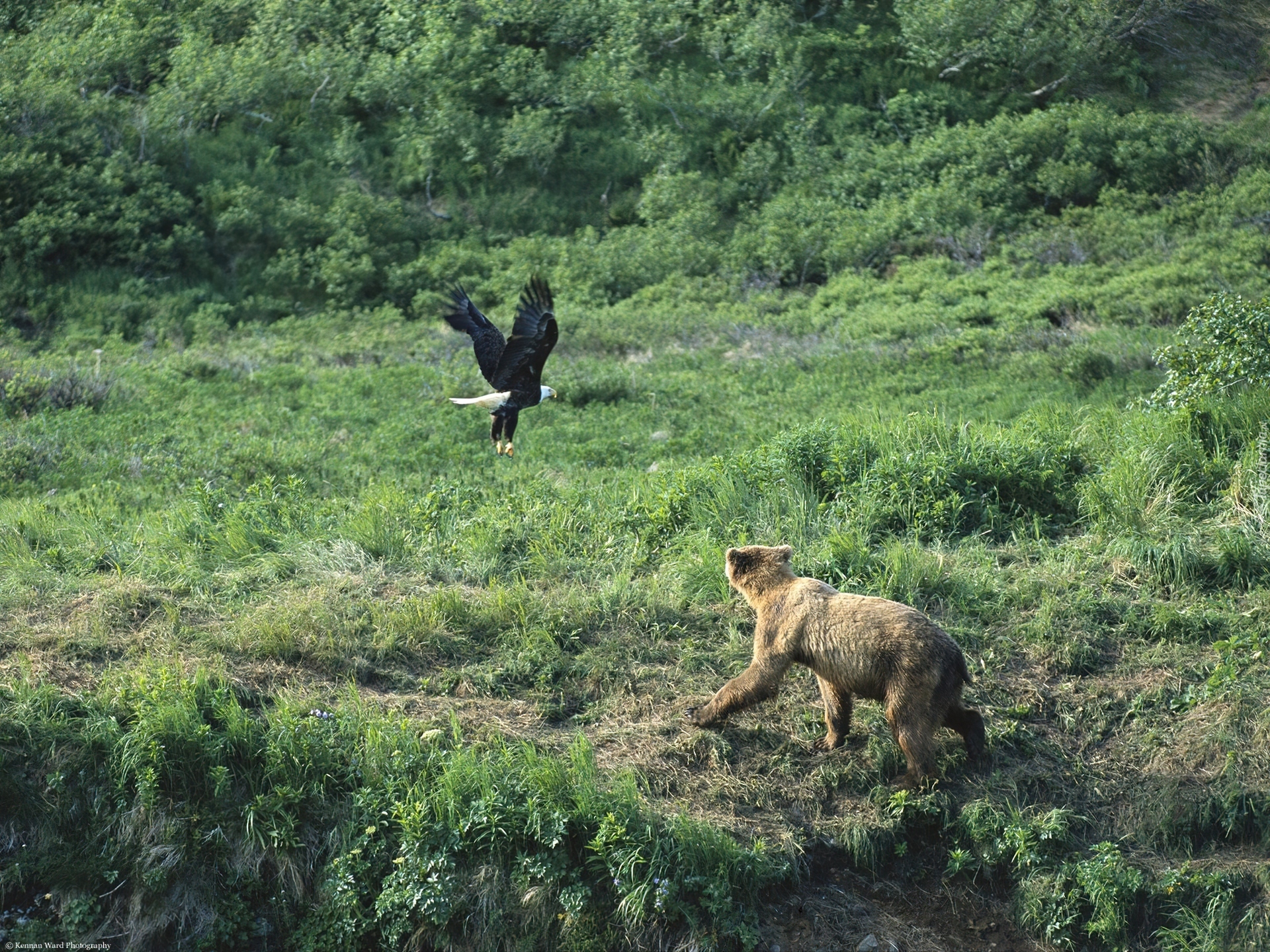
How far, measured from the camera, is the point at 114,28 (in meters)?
22.8

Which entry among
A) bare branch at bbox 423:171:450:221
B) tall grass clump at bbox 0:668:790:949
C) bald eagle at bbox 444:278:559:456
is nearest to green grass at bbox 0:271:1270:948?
tall grass clump at bbox 0:668:790:949

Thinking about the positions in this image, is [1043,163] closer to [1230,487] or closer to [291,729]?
[1230,487]

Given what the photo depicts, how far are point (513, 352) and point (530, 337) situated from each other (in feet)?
0.84

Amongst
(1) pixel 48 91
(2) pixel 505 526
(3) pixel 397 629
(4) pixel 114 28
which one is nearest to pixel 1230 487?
(2) pixel 505 526

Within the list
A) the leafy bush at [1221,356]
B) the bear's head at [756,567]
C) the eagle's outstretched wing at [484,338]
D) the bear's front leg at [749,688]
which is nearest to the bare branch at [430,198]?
the eagle's outstretched wing at [484,338]

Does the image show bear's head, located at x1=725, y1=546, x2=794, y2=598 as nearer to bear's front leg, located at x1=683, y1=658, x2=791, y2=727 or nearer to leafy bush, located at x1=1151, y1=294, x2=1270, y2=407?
bear's front leg, located at x1=683, y1=658, x2=791, y2=727

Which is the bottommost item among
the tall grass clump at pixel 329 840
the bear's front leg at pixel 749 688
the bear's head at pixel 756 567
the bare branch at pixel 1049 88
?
the tall grass clump at pixel 329 840

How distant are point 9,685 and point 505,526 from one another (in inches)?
128

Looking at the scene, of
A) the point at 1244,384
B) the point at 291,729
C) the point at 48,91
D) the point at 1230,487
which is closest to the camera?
the point at 291,729

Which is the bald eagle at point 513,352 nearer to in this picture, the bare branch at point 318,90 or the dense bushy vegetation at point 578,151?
the dense bushy vegetation at point 578,151

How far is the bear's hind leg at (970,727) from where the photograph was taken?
599 cm

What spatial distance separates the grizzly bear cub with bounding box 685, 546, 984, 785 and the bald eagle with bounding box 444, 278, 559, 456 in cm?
247

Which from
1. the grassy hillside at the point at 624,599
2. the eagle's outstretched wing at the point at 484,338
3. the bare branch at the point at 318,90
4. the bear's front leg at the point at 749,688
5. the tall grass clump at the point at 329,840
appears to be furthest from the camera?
the bare branch at the point at 318,90

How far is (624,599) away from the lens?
24.1 ft
